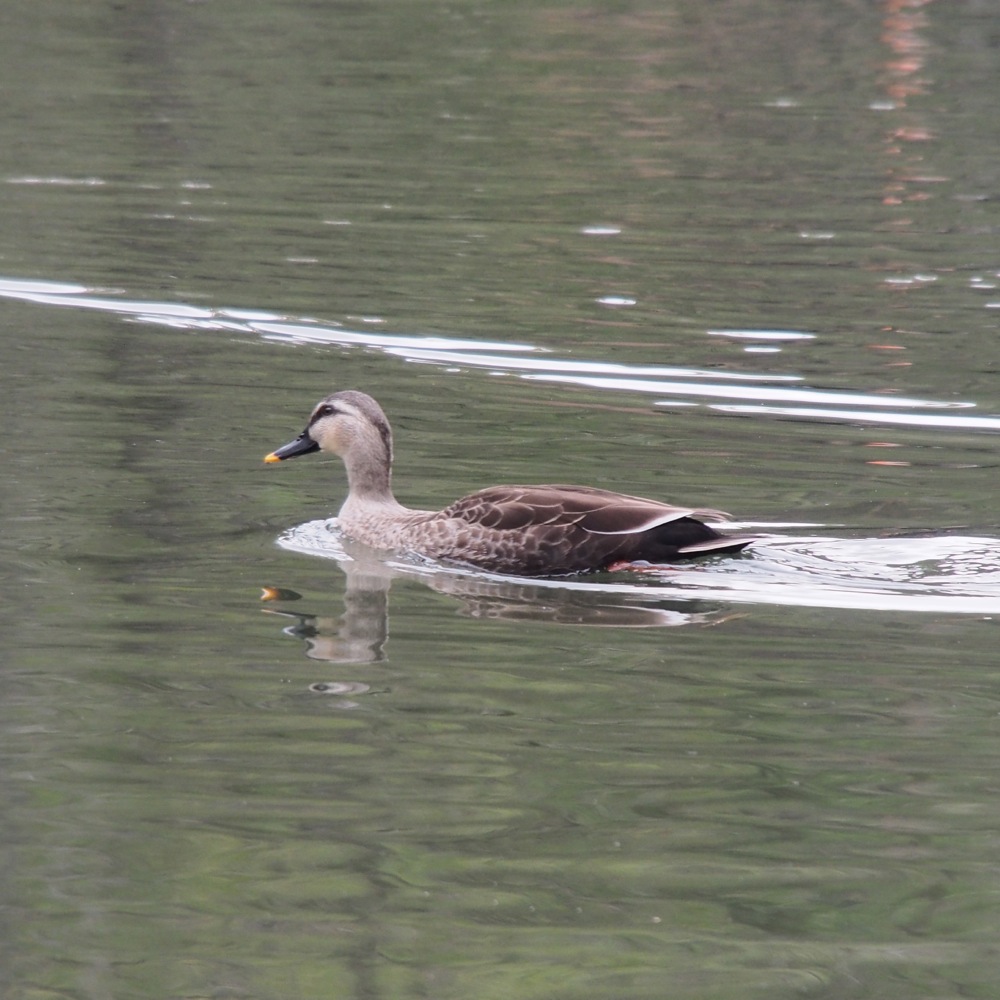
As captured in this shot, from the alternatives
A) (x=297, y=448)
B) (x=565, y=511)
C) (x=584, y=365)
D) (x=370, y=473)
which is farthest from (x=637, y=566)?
(x=584, y=365)

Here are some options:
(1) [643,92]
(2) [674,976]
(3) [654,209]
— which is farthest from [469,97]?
(2) [674,976]

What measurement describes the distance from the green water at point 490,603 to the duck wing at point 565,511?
345 millimetres

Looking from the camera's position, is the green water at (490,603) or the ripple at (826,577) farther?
the ripple at (826,577)

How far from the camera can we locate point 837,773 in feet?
25.2

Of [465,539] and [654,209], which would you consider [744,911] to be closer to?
[465,539]

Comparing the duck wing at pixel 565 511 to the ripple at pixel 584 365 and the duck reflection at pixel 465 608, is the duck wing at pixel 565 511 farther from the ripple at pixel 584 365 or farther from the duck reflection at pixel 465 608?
the ripple at pixel 584 365

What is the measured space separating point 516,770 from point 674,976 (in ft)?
5.49

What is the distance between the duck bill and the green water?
0.34 meters

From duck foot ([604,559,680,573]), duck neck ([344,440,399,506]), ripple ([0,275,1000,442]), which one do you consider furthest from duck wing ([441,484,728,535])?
ripple ([0,275,1000,442])

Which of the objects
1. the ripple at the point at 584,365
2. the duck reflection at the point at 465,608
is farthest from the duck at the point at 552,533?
the ripple at the point at 584,365

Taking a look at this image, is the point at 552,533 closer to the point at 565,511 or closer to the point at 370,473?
the point at 565,511

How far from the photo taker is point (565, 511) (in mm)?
10695

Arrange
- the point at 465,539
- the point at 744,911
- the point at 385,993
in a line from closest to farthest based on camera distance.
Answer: the point at 385,993 < the point at 744,911 < the point at 465,539

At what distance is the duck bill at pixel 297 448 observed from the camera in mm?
12016
